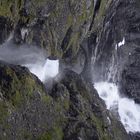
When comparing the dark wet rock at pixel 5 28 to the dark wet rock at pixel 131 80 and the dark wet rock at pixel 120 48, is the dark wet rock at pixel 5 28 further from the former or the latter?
the dark wet rock at pixel 131 80

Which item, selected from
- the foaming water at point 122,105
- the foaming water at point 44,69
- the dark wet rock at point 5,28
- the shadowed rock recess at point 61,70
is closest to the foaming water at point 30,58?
the foaming water at point 44,69

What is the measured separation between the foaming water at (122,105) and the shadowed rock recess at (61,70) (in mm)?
2113

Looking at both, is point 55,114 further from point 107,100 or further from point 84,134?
point 107,100

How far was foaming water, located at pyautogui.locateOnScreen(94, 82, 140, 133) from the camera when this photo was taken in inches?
3548

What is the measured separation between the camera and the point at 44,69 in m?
66.4

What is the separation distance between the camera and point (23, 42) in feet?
208

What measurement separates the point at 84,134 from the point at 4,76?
40.5 ft

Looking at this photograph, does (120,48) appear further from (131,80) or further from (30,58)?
(30,58)

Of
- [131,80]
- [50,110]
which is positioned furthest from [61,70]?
[131,80]

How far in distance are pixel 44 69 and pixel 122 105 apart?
3368cm

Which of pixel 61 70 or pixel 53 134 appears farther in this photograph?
pixel 61 70

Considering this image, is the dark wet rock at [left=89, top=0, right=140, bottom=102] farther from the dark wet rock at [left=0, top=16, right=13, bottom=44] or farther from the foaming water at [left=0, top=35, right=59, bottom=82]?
the dark wet rock at [left=0, top=16, right=13, bottom=44]

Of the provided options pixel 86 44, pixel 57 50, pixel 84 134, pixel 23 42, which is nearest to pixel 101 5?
pixel 86 44

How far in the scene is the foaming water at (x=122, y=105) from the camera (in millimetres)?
90125
